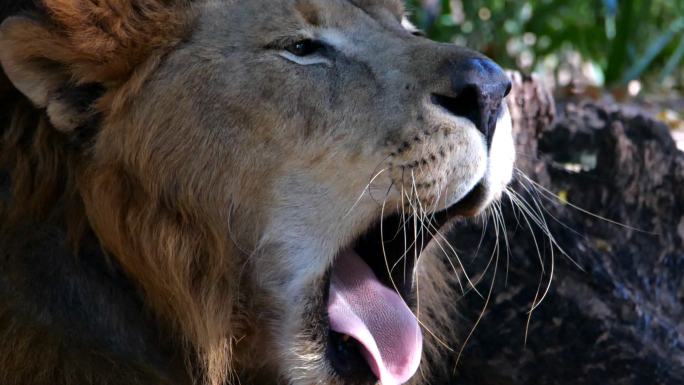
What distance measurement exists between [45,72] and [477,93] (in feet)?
3.29

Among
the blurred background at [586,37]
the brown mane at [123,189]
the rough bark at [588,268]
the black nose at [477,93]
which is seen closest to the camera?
the black nose at [477,93]

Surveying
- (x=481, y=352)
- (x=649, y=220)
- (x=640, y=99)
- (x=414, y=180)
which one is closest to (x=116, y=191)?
(x=414, y=180)

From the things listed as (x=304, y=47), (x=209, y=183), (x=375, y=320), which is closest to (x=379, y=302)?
(x=375, y=320)

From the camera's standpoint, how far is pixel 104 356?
269 centimetres

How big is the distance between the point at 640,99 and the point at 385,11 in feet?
13.7

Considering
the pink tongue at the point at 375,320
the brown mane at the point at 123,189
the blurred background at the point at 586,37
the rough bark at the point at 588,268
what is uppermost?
the brown mane at the point at 123,189

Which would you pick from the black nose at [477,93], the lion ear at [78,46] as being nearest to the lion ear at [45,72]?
the lion ear at [78,46]

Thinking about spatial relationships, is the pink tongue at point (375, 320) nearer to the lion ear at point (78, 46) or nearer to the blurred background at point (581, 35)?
the lion ear at point (78, 46)

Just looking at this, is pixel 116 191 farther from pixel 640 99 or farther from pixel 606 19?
pixel 606 19

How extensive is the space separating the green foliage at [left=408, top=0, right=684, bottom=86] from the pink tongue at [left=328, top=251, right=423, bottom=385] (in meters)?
4.03

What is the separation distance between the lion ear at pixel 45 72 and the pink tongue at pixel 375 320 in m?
0.73

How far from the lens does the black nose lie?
252 cm

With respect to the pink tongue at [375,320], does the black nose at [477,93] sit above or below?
above

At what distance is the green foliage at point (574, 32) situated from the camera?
698cm
